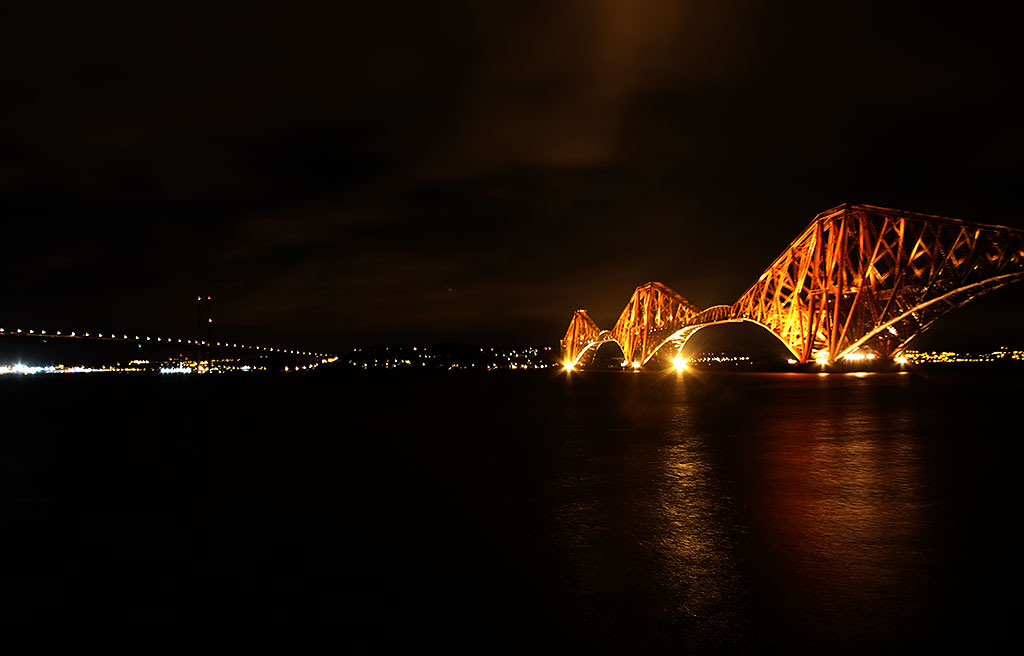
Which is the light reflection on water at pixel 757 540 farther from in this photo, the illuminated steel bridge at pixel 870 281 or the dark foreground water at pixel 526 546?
the illuminated steel bridge at pixel 870 281

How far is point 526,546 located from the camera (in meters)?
7.52

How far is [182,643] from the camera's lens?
17.0 feet

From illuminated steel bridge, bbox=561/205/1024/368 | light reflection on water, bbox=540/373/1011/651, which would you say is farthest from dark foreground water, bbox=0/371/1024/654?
illuminated steel bridge, bbox=561/205/1024/368

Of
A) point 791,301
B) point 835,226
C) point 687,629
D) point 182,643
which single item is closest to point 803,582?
point 687,629

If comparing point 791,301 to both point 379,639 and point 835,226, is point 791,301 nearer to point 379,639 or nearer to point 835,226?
point 835,226

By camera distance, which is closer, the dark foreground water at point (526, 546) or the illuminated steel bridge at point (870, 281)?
the dark foreground water at point (526, 546)

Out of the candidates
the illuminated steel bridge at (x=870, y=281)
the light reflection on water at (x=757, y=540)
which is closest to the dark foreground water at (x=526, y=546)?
the light reflection on water at (x=757, y=540)

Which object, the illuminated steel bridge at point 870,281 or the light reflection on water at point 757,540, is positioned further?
the illuminated steel bridge at point 870,281

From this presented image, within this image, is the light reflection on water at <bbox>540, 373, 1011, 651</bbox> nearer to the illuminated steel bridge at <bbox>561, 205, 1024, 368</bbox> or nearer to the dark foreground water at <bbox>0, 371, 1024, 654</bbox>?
the dark foreground water at <bbox>0, 371, 1024, 654</bbox>

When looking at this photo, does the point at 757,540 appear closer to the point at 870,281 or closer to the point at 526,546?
the point at 526,546

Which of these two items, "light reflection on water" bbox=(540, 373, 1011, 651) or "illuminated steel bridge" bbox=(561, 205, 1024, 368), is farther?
"illuminated steel bridge" bbox=(561, 205, 1024, 368)

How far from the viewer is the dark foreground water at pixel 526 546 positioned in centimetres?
521

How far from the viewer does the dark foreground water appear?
17.1 feet

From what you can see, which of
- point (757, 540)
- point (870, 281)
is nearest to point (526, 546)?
point (757, 540)
